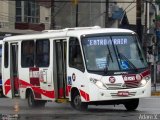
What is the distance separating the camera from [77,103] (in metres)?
19.7

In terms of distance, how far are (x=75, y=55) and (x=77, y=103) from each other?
1565mm

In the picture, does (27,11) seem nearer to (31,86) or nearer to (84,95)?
(31,86)

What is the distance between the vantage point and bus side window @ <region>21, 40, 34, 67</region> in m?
22.9

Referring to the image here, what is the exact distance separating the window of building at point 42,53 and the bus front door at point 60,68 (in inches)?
20.5

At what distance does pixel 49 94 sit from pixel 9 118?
16.3 feet

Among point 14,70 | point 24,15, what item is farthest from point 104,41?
point 24,15

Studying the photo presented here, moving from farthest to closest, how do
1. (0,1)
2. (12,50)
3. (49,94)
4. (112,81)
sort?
(0,1), (12,50), (49,94), (112,81)

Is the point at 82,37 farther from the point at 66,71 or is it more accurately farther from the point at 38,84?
the point at 38,84

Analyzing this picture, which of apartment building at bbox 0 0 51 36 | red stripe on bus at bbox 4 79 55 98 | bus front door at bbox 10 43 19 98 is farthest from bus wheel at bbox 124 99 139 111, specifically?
apartment building at bbox 0 0 51 36

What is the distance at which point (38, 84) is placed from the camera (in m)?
22.4

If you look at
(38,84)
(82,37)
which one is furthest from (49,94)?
(82,37)

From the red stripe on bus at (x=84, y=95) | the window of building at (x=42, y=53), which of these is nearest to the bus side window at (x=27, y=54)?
the window of building at (x=42, y=53)

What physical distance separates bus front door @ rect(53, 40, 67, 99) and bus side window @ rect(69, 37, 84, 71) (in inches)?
21.9

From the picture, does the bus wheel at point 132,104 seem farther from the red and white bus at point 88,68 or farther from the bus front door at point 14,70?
the bus front door at point 14,70
